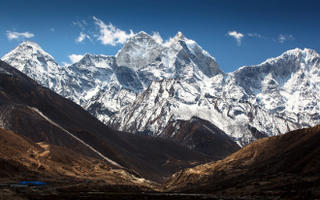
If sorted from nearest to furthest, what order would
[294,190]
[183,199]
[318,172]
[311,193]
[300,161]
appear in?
1. [311,193]
2. [294,190]
3. [183,199]
4. [318,172]
5. [300,161]

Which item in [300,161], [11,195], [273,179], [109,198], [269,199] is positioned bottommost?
[11,195]

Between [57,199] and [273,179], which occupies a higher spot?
[273,179]

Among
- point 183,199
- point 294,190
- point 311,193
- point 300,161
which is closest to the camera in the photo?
point 311,193

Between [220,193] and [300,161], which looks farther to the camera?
[300,161]

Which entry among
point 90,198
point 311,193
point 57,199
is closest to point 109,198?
point 90,198

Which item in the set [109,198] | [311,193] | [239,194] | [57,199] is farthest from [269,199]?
[57,199]

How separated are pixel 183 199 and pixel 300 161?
65402 mm

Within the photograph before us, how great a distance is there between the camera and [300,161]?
197 metres

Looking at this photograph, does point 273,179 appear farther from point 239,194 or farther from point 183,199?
point 183,199

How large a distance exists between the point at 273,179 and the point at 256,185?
1085 cm

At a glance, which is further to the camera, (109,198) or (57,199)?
(109,198)

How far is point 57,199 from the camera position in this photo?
499ft

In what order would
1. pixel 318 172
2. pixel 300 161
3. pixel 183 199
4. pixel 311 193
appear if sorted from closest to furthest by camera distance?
pixel 311 193 → pixel 183 199 → pixel 318 172 → pixel 300 161

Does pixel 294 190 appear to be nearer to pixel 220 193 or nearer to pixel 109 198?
pixel 220 193
